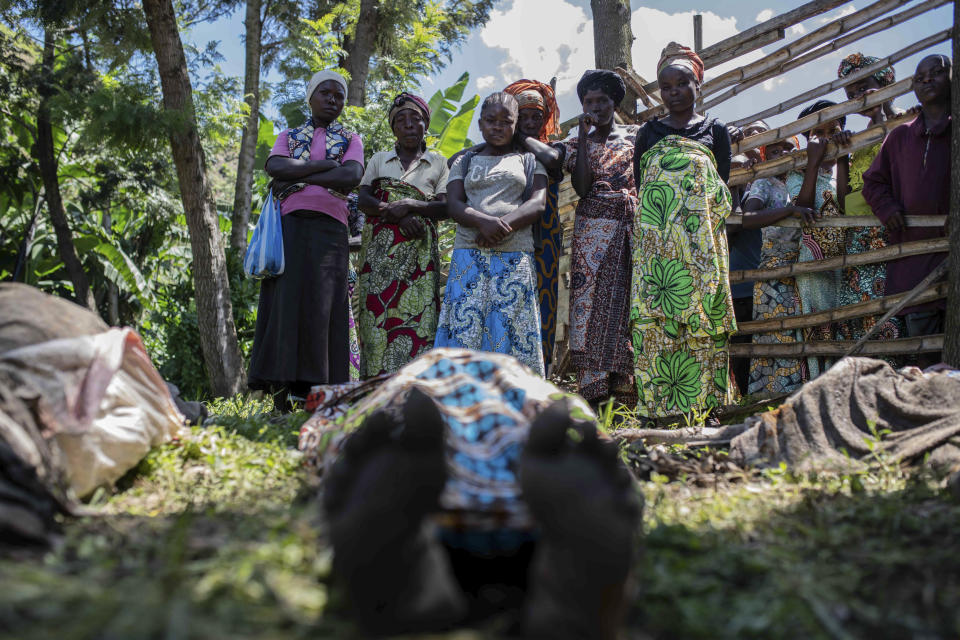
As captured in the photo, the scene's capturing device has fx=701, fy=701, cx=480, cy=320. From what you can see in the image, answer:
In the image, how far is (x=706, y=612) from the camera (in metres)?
1.60

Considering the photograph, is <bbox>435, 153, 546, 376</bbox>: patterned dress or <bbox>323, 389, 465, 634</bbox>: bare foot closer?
<bbox>323, 389, 465, 634</bbox>: bare foot

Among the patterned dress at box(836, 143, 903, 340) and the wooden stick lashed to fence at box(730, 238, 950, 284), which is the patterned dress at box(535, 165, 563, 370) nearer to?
the wooden stick lashed to fence at box(730, 238, 950, 284)

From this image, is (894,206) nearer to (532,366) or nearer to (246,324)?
(532,366)

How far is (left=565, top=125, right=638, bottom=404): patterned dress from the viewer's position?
468 centimetres

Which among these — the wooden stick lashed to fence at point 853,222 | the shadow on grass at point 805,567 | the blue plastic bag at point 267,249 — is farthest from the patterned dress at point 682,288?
the blue plastic bag at point 267,249

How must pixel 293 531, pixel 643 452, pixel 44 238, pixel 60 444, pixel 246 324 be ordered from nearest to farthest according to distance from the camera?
1. pixel 293 531
2. pixel 60 444
3. pixel 643 452
4. pixel 246 324
5. pixel 44 238

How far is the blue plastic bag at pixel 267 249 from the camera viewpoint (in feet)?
14.6

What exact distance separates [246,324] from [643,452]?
665cm

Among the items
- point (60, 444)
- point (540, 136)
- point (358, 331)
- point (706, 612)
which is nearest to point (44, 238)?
point (358, 331)

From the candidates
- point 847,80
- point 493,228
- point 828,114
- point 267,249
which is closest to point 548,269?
point 493,228

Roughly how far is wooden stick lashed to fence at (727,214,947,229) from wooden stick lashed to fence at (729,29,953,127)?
4.67 ft

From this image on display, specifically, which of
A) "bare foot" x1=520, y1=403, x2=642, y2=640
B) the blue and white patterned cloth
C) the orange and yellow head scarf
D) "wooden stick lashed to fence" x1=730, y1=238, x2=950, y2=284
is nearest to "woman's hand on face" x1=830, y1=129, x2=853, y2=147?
"wooden stick lashed to fence" x1=730, y1=238, x2=950, y2=284

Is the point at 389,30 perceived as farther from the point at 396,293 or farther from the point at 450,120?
the point at 396,293

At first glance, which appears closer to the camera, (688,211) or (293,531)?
(293,531)
